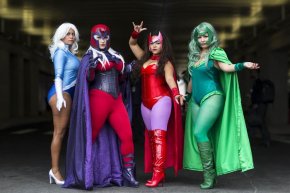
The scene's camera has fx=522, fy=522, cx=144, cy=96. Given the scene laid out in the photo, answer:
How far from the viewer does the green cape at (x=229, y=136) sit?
5.38 metres

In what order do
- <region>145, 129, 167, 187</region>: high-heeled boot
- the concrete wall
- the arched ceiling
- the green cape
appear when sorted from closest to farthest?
the green cape → <region>145, 129, 167, 187</region>: high-heeled boot → the arched ceiling → the concrete wall

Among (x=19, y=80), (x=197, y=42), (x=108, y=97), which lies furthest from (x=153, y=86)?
(x=19, y=80)

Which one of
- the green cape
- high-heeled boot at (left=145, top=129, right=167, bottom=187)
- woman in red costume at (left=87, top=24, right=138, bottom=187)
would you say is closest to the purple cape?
woman in red costume at (left=87, top=24, right=138, bottom=187)

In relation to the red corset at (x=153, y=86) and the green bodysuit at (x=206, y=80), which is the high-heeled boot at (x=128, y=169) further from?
the green bodysuit at (x=206, y=80)

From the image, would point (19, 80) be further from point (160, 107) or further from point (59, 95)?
point (160, 107)

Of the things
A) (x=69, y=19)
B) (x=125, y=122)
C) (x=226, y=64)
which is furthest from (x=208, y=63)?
(x=69, y=19)

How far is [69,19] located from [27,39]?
8.24 meters

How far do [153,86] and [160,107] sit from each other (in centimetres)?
25

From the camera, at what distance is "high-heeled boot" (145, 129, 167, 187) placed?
18.2 feet

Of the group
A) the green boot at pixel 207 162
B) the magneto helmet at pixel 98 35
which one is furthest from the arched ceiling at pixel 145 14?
the green boot at pixel 207 162

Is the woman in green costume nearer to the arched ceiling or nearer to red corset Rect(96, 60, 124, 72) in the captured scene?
red corset Rect(96, 60, 124, 72)

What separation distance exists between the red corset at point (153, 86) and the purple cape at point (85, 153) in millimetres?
602

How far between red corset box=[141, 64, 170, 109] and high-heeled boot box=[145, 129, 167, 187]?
1.12 ft

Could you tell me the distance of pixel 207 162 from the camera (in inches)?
214
